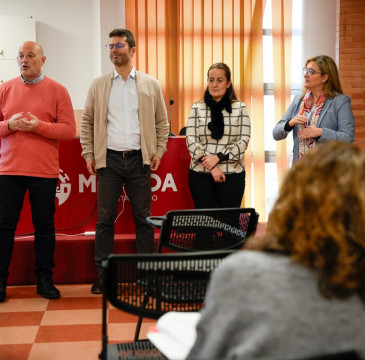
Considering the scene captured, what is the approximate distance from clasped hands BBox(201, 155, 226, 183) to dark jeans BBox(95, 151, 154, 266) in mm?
395

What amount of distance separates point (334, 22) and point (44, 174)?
4929mm

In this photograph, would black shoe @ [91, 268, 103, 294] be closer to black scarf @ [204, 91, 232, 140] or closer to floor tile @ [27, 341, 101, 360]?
floor tile @ [27, 341, 101, 360]

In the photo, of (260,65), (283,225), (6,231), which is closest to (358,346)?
(283,225)

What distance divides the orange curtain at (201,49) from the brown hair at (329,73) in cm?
330

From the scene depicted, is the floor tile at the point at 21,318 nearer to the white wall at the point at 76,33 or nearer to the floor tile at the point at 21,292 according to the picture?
the floor tile at the point at 21,292

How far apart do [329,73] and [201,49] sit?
350 centimetres

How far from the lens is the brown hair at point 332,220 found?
94 centimetres

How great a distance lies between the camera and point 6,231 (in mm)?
3506

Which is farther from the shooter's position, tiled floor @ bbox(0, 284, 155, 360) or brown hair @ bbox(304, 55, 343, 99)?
brown hair @ bbox(304, 55, 343, 99)

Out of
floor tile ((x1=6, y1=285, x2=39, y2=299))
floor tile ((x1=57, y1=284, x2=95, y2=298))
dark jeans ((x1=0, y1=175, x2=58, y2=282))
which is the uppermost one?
dark jeans ((x1=0, y1=175, x2=58, y2=282))

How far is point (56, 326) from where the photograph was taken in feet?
10.1

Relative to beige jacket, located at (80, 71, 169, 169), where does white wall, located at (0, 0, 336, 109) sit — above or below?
above

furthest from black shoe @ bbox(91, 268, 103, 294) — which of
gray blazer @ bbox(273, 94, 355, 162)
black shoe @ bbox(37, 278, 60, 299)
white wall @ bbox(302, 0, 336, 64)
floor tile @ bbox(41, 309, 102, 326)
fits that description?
white wall @ bbox(302, 0, 336, 64)

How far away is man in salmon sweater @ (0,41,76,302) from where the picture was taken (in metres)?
3.45
